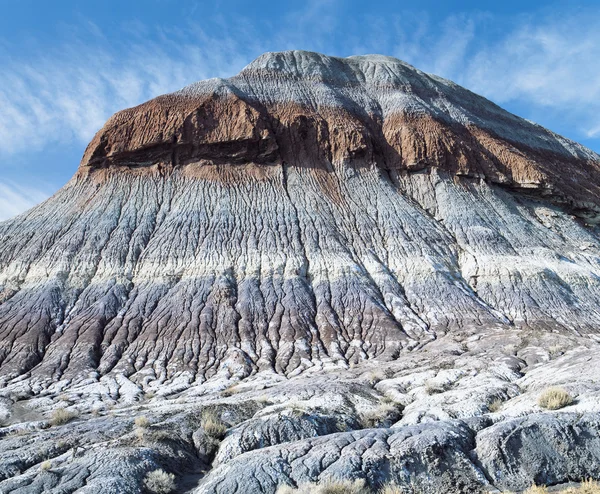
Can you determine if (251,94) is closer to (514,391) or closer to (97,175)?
(97,175)

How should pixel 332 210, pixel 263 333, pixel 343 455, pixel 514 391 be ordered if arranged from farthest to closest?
pixel 332 210
pixel 263 333
pixel 514 391
pixel 343 455

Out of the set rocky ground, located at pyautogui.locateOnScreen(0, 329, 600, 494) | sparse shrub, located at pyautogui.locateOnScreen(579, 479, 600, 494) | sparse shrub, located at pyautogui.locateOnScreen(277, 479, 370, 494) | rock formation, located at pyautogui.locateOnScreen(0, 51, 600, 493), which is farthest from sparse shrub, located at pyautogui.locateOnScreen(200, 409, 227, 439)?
sparse shrub, located at pyautogui.locateOnScreen(579, 479, 600, 494)

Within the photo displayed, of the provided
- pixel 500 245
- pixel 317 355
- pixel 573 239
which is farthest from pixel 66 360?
pixel 573 239

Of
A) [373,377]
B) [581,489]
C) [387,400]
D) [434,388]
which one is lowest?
[581,489]

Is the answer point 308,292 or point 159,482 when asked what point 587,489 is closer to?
point 159,482

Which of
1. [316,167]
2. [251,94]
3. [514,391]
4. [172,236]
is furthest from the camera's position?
[251,94]

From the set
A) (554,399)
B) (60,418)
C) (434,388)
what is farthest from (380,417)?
(60,418)

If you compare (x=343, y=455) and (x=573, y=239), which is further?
(x=573, y=239)
